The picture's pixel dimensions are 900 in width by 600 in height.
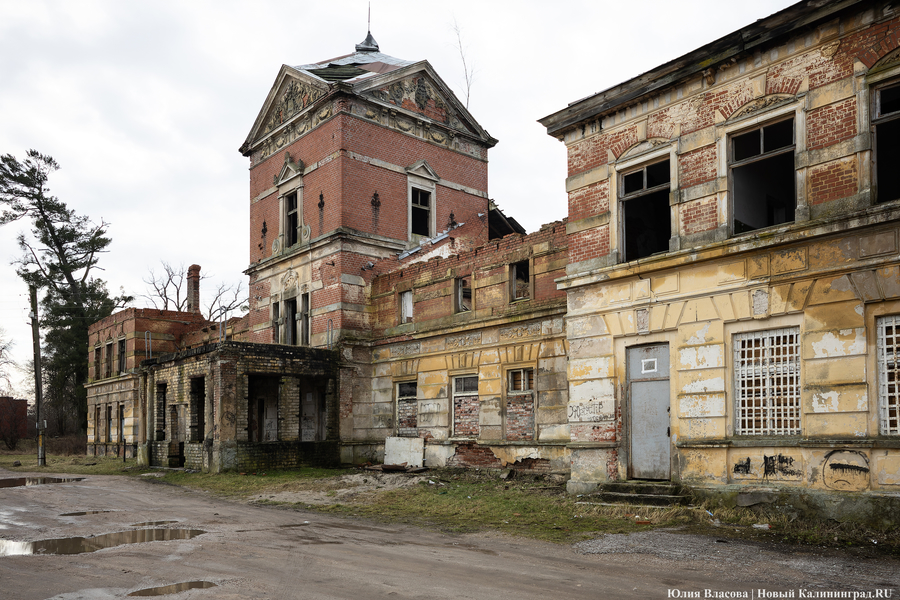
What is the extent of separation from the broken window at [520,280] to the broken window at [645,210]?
13.2 ft

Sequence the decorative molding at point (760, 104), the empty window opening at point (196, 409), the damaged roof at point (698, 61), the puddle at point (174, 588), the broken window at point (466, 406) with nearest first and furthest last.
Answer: the puddle at point (174, 588) → the damaged roof at point (698, 61) → the decorative molding at point (760, 104) → the broken window at point (466, 406) → the empty window opening at point (196, 409)

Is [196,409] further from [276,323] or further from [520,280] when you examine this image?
[520,280]

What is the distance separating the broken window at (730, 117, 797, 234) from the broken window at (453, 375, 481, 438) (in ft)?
29.6

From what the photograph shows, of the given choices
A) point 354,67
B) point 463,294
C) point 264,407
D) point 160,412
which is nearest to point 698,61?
point 463,294

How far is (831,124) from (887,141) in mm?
2559

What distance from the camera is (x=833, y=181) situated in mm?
10625

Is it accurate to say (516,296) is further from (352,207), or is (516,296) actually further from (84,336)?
(84,336)

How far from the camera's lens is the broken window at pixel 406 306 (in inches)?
893

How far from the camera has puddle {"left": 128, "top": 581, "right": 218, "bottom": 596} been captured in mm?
6542

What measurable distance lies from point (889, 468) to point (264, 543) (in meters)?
8.60

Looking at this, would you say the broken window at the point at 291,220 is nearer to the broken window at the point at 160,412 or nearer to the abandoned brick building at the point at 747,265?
the broken window at the point at 160,412

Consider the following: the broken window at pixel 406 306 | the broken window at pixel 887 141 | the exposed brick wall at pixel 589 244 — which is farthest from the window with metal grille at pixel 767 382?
the broken window at pixel 406 306

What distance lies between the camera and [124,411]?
3750cm

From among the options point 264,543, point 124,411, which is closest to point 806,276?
point 264,543
